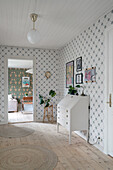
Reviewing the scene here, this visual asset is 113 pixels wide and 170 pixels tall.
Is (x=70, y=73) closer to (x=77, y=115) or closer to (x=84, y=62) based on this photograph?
(x=84, y=62)

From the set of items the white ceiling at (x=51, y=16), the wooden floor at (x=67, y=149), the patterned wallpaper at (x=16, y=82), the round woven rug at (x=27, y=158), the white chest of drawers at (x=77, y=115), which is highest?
the white ceiling at (x=51, y=16)

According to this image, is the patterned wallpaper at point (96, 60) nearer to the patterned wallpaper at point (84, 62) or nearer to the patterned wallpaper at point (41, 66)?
the patterned wallpaper at point (84, 62)

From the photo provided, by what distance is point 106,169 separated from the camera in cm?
229

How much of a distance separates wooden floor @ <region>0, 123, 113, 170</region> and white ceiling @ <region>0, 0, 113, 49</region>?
2.56 metres

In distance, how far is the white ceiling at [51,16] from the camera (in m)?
2.51

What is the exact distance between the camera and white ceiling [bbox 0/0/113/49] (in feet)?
8.24

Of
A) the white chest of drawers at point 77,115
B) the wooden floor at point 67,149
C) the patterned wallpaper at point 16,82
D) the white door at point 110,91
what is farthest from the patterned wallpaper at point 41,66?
the patterned wallpaper at point 16,82

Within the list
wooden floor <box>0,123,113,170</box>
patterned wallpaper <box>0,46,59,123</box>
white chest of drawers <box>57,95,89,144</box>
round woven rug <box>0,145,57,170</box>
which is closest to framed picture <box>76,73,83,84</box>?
white chest of drawers <box>57,95,89,144</box>

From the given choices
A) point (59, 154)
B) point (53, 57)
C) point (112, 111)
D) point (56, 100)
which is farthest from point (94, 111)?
point (53, 57)

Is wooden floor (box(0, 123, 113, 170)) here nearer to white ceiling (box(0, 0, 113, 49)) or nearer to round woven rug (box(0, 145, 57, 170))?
round woven rug (box(0, 145, 57, 170))

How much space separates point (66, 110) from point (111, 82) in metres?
1.21

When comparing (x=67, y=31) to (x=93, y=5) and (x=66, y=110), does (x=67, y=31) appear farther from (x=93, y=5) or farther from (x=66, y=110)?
(x=66, y=110)

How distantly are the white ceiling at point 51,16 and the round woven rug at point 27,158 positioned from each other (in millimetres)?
2546

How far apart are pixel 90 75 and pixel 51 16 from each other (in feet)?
4.75
